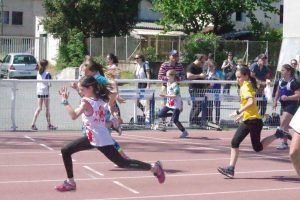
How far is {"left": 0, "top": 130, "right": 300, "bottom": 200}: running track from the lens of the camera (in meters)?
9.46

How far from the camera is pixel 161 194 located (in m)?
9.43

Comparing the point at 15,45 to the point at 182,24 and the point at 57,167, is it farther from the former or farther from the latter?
the point at 57,167

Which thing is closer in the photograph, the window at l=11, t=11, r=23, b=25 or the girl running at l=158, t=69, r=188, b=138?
the girl running at l=158, t=69, r=188, b=138

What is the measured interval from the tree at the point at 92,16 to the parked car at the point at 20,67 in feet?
19.6

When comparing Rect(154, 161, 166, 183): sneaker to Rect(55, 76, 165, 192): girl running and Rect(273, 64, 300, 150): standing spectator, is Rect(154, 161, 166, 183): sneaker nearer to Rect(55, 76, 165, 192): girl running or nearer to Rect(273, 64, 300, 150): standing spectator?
Rect(55, 76, 165, 192): girl running

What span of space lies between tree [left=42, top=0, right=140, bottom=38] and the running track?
3095cm

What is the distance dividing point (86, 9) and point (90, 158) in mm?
34254

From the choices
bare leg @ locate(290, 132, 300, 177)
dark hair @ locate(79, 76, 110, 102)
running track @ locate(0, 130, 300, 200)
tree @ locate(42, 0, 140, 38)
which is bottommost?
running track @ locate(0, 130, 300, 200)

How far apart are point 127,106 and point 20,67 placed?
24340 millimetres

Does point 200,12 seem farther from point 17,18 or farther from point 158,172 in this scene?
point 158,172

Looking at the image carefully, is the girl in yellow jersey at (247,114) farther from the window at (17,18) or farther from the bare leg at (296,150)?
the window at (17,18)

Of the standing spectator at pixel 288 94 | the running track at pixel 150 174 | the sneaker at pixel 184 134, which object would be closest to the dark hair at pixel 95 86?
the running track at pixel 150 174

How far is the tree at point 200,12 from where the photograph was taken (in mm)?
48844

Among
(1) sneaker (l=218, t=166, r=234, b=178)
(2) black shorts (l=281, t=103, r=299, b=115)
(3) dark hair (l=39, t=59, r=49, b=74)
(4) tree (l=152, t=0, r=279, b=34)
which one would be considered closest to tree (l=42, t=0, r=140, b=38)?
(4) tree (l=152, t=0, r=279, b=34)
